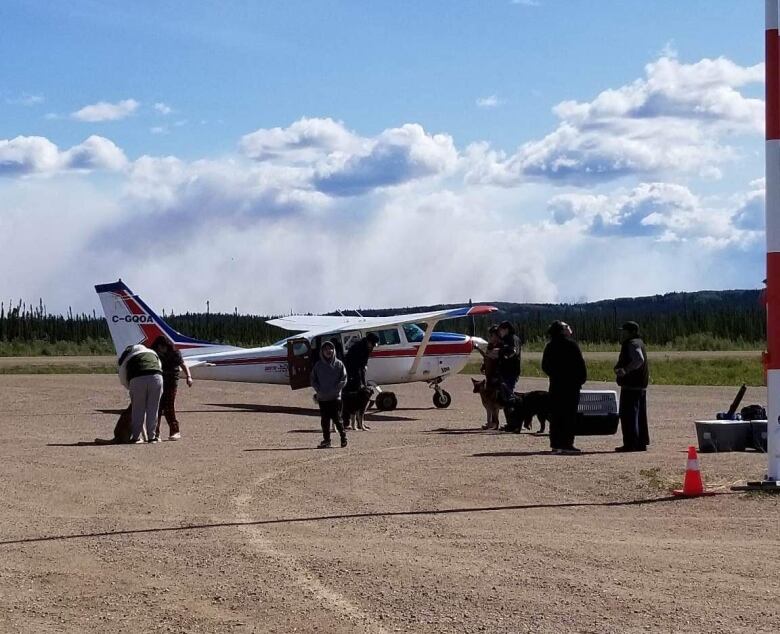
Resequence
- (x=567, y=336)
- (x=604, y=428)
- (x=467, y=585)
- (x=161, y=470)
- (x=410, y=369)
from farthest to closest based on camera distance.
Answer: (x=410, y=369) → (x=604, y=428) → (x=567, y=336) → (x=161, y=470) → (x=467, y=585)

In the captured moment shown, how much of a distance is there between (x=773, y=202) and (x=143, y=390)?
9.87 metres

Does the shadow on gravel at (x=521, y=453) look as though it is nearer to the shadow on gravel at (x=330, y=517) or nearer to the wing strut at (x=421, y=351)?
the shadow on gravel at (x=330, y=517)

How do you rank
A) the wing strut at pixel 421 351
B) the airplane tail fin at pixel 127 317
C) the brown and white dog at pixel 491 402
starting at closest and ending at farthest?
the brown and white dog at pixel 491 402, the wing strut at pixel 421 351, the airplane tail fin at pixel 127 317

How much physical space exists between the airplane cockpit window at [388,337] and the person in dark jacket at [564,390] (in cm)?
1159

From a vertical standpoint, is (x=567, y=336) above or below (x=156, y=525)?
above

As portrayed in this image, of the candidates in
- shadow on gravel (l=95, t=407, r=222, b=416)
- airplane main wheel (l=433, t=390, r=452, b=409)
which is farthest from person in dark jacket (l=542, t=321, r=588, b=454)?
shadow on gravel (l=95, t=407, r=222, b=416)

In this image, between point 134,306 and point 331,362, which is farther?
point 134,306

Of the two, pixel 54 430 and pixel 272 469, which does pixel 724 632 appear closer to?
pixel 272 469

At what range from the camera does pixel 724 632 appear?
259 inches

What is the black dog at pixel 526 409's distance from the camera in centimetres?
1941

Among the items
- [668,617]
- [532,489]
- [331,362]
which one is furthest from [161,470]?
[668,617]

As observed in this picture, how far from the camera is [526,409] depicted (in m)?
19.5

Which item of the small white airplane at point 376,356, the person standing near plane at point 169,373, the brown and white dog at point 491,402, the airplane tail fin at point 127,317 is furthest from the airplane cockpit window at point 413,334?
the person standing near plane at point 169,373

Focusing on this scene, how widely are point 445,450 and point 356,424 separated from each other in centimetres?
496
